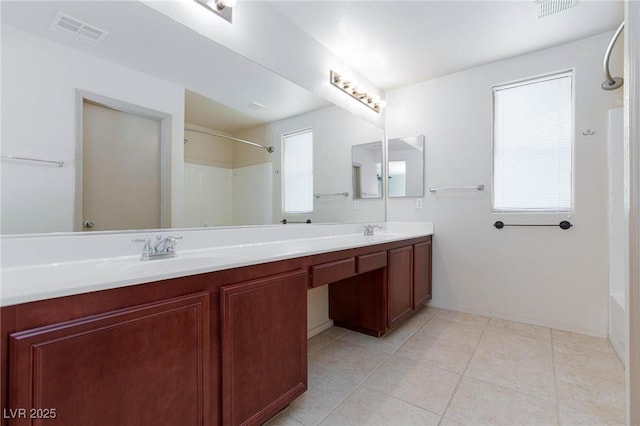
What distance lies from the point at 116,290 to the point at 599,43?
A: 348 centimetres

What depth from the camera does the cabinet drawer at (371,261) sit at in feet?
6.37

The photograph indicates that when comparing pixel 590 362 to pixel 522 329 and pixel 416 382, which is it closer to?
pixel 522 329

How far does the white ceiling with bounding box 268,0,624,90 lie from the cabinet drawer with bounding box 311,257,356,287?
5.66ft

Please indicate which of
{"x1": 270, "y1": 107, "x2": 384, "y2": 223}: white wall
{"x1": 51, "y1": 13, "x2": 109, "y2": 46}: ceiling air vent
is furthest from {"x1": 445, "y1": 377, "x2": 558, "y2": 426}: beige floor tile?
{"x1": 51, "y1": 13, "x2": 109, "y2": 46}: ceiling air vent

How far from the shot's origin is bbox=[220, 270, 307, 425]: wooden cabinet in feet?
3.67

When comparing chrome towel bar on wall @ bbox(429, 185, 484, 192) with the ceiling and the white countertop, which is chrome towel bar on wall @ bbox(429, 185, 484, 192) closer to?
the ceiling

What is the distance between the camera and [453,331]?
2430 mm

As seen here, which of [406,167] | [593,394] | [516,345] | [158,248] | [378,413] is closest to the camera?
[158,248]

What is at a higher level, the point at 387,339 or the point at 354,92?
the point at 354,92

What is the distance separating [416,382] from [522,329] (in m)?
1.38

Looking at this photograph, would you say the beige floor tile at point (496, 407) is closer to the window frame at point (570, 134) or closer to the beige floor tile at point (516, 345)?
the beige floor tile at point (516, 345)

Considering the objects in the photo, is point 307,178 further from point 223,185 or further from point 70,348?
point 70,348

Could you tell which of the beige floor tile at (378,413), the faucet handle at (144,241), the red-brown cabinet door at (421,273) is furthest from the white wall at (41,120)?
the red-brown cabinet door at (421,273)

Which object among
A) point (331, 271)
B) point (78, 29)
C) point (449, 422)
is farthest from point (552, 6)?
point (78, 29)
